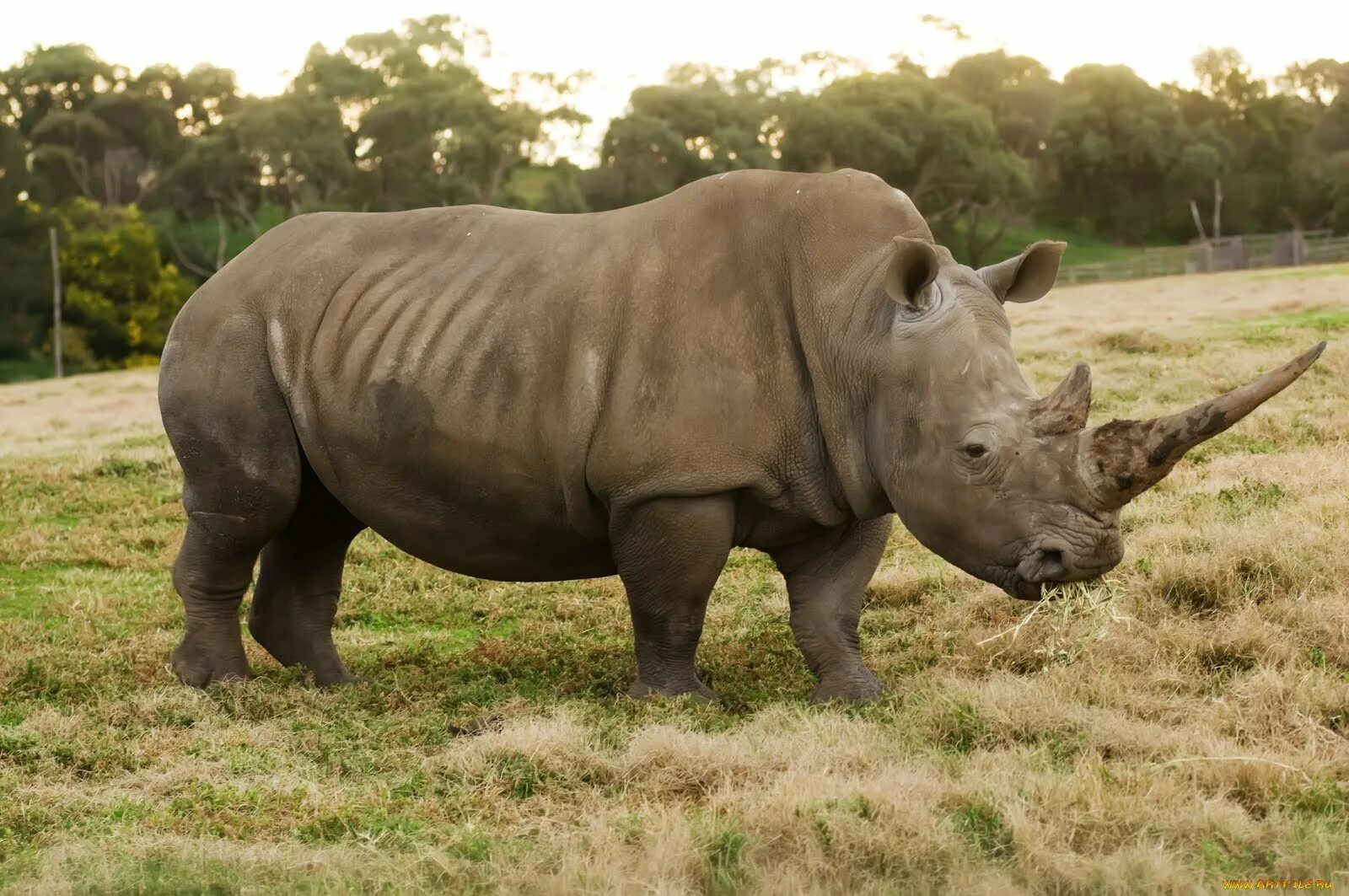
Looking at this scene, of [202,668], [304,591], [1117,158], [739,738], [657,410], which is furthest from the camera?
[1117,158]

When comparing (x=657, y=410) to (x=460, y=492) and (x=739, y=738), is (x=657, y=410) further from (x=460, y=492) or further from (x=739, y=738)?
(x=739, y=738)

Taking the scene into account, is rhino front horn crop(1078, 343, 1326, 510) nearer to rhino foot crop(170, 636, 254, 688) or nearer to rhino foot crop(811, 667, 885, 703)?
rhino foot crop(811, 667, 885, 703)

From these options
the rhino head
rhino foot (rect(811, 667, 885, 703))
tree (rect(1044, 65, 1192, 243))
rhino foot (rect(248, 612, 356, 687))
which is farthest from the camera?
tree (rect(1044, 65, 1192, 243))

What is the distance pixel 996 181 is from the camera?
174ft

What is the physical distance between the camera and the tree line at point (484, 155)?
46.2 metres

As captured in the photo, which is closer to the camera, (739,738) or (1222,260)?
(739,738)

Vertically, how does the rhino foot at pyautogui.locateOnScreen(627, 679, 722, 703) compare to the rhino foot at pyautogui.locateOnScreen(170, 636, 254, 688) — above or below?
above

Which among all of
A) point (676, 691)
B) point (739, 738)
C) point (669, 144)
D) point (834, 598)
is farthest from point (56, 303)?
point (739, 738)

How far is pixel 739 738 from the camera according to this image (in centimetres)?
563

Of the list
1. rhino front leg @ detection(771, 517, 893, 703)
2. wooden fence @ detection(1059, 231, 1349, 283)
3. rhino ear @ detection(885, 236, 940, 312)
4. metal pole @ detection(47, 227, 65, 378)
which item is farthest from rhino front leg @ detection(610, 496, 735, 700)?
wooden fence @ detection(1059, 231, 1349, 283)

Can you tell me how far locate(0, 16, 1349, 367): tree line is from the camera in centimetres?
4622

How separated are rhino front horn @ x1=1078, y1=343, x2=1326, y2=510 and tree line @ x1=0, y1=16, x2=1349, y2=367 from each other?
4130 centimetres

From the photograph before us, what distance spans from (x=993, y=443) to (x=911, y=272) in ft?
2.35

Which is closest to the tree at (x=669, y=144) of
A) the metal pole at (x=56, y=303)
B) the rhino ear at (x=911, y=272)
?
the metal pole at (x=56, y=303)
